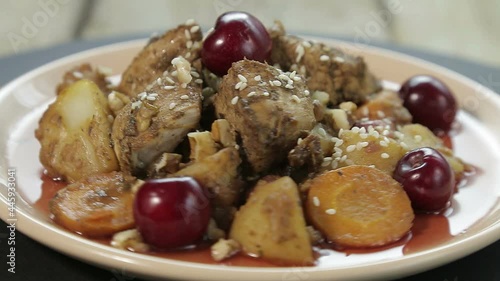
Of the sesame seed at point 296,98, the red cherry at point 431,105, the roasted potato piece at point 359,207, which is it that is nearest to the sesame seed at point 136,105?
the sesame seed at point 296,98

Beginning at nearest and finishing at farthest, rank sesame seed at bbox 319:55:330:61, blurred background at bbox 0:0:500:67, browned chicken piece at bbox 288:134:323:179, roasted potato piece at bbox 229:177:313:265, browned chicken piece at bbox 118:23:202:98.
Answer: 1. roasted potato piece at bbox 229:177:313:265
2. browned chicken piece at bbox 288:134:323:179
3. browned chicken piece at bbox 118:23:202:98
4. sesame seed at bbox 319:55:330:61
5. blurred background at bbox 0:0:500:67

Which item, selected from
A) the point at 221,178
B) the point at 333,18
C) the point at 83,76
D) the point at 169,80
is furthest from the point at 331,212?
the point at 333,18

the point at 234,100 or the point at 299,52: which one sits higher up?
the point at 234,100

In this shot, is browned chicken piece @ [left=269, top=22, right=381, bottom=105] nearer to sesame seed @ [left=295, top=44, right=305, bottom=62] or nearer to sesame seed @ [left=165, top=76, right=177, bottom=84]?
sesame seed @ [left=295, top=44, right=305, bottom=62]

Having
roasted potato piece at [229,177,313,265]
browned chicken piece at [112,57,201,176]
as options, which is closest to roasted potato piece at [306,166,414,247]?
roasted potato piece at [229,177,313,265]

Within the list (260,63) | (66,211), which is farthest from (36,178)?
(260,63)

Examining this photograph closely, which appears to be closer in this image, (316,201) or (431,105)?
(316,201)

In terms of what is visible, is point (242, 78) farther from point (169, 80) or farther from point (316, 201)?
point (316, 201)
